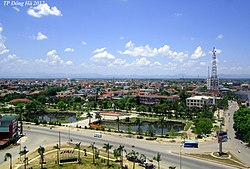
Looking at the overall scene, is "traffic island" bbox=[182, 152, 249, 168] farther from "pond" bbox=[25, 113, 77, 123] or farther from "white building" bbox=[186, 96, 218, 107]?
"white building" bbox=[186, 96, 218, 107]

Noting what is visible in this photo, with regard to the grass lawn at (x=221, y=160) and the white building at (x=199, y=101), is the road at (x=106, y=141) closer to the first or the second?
the grass lawn at (x=221, y=160)

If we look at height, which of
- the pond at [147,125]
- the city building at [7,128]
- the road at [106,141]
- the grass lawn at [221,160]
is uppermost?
the city building at [7,128]

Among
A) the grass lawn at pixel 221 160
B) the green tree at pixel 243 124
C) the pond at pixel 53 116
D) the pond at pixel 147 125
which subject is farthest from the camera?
the pond at pixel 53 116

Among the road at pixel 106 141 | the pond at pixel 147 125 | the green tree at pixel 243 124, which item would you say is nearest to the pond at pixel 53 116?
the pond at pixel 147 125

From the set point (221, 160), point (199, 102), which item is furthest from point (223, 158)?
point (199, 102)

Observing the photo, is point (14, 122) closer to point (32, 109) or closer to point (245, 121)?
point (32, 109)

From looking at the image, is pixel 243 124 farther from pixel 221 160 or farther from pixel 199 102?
pixel 199 102

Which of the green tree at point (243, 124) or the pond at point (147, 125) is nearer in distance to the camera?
the green tree at point (243, 124)

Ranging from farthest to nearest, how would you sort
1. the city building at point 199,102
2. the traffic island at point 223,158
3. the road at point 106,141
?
the city building at point 199,102 < the road at point 106,141 < the traffic island at point 223,158

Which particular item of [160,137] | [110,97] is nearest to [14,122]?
[160,137]

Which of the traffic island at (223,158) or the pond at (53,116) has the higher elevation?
the traffic island at (223,158)
